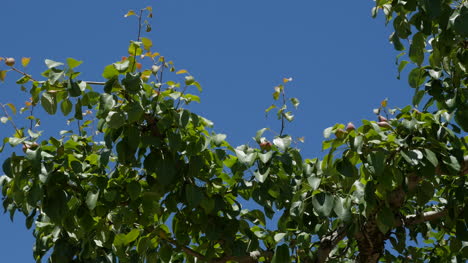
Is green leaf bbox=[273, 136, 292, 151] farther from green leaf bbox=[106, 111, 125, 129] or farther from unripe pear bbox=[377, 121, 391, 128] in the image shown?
green leaf bbox=[106, 111, 125, 129]

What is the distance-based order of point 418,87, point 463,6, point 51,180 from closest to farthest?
point 463,6
point 51,180
point 418,87

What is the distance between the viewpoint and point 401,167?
321cm

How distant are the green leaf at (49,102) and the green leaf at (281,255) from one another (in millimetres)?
1056

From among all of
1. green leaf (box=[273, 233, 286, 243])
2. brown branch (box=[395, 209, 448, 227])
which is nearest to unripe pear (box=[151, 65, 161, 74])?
green leaf (box=[273, 233, 286, 243])

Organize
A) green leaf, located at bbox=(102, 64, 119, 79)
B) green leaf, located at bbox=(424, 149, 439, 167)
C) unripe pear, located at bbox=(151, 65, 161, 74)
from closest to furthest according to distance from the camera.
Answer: green leaf, located at bbox=(424, 149, 439, 167)
green leaf, located at bbox=(102, 64, 119, 79)
unripe pear, located at bbox=(151, 65, 161, 74)

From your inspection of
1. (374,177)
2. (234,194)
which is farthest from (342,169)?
(234,194)

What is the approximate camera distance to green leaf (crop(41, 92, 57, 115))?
2.97m

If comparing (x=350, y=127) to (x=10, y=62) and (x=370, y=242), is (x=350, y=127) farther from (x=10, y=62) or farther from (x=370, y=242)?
(x=10, y=62)

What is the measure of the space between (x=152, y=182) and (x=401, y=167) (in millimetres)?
1026

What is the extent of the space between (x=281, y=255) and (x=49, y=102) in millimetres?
1112

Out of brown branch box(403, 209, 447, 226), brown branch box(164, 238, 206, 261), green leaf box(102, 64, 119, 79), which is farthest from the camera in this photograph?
brown branch box(403, 209, 447, 226)

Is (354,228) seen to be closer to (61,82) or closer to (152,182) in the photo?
(152,182)

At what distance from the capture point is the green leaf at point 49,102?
297 centimetres

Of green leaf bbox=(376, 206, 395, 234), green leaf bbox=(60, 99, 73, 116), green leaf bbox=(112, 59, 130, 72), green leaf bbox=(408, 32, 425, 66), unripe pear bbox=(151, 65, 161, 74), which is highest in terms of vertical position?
green leaf bbox=(408, 32, 425, 66)
